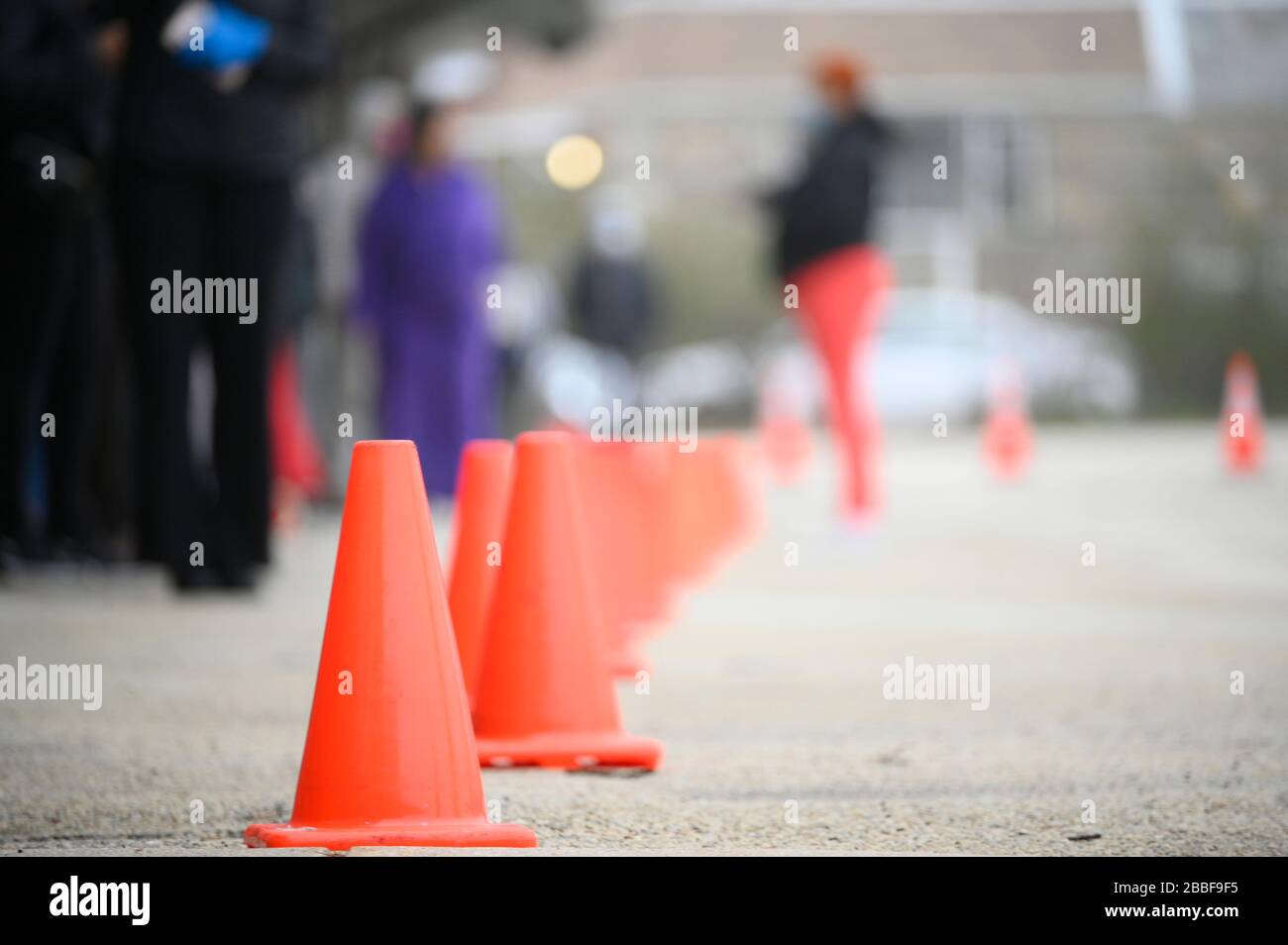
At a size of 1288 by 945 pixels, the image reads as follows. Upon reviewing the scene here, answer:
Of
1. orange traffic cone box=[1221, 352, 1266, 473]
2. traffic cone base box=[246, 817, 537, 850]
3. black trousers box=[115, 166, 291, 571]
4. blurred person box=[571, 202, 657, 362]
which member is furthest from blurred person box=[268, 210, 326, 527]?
traffic cone base box=[246, 817, 537, 850]

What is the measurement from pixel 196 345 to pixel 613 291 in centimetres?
1057

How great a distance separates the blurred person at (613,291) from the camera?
18203mm

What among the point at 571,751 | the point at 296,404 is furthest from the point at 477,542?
the point at 296,404

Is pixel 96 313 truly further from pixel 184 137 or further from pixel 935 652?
pixel 935 652

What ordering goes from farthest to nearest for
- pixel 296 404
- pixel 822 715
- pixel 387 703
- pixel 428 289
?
pixel 296 404
pixel 428 289
pixel 822 715
pixel 387 703

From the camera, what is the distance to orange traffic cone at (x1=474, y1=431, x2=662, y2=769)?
4.54 metres

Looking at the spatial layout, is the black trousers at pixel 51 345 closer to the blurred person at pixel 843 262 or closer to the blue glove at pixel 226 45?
the blue glove at pixel 226 45

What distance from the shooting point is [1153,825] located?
4.04 meters

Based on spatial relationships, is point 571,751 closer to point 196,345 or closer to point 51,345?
point 196,345

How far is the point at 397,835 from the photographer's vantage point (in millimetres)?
3555

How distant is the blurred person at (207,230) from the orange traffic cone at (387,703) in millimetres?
3840

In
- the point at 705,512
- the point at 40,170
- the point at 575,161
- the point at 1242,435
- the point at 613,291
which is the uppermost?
the point at 575,161

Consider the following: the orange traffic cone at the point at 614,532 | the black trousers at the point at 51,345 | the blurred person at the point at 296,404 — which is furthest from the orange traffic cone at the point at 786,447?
the orange traffic cone at the point at 614,532

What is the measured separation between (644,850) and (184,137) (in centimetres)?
439
